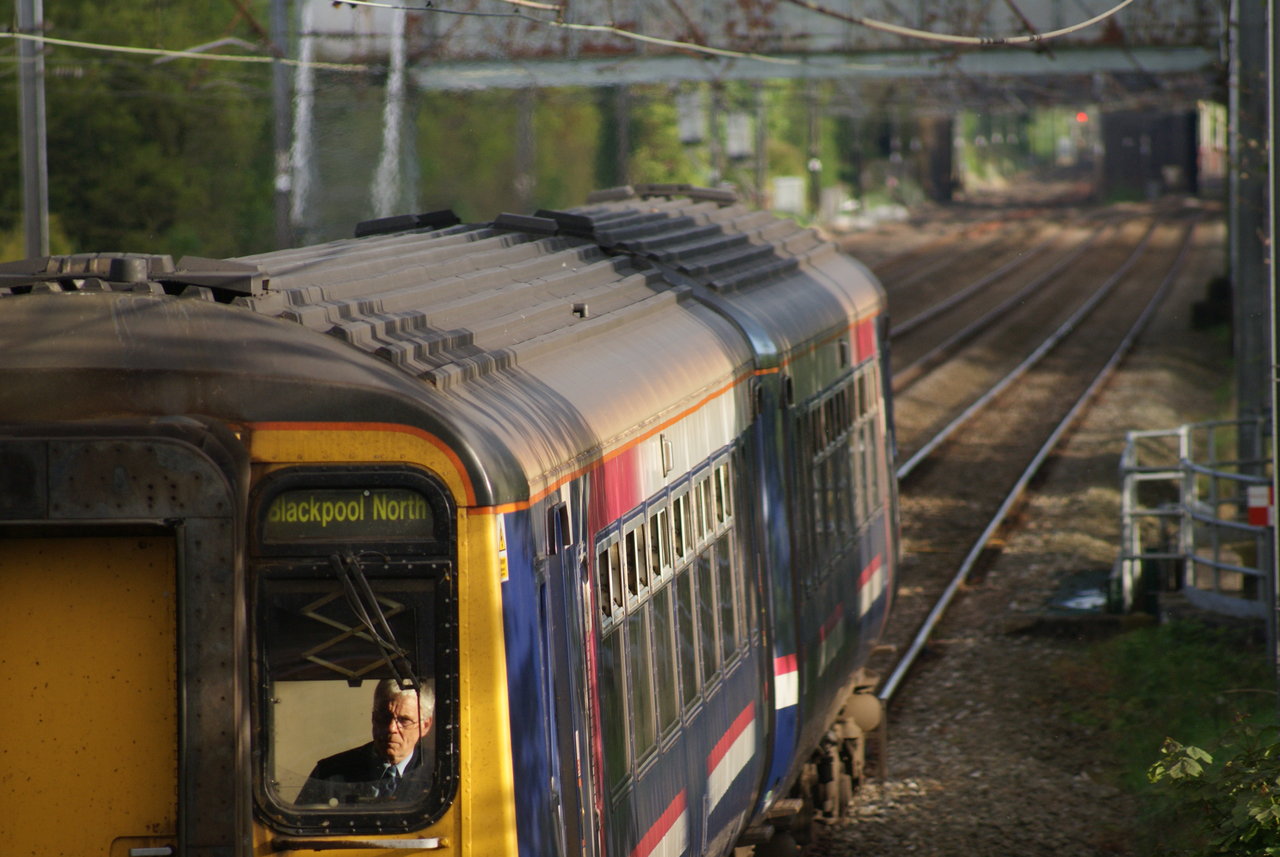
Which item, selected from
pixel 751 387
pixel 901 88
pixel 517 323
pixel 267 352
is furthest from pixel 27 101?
pixel 901 88

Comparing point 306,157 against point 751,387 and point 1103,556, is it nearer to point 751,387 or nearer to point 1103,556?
point 1103,556

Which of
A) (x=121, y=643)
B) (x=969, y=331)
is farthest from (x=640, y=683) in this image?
(x=969, y=331)

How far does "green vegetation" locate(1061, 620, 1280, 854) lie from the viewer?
794 cm

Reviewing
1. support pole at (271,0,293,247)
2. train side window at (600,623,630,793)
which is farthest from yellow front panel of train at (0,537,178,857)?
support pole at (271,0,293,247)

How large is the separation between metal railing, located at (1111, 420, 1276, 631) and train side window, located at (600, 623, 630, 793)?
22.8 ft

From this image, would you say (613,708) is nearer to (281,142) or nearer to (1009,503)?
(1009,503)

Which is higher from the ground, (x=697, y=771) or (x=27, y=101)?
(x=27, y=101)

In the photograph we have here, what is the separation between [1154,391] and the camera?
2980 centimetres

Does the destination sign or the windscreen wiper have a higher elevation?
the destination sign

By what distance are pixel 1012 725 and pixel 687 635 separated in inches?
259

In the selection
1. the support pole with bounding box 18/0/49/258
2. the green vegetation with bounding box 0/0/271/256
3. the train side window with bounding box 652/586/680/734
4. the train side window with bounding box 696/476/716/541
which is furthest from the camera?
the green vegetation with bounding box 0/0/271/256

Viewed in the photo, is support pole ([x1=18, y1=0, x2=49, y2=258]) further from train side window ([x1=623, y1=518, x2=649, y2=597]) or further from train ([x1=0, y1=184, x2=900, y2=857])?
train ([x1=0, y1=184, x2=900, y2=857])

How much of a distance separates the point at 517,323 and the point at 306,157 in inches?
1010

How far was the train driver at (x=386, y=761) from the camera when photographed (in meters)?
4.74
